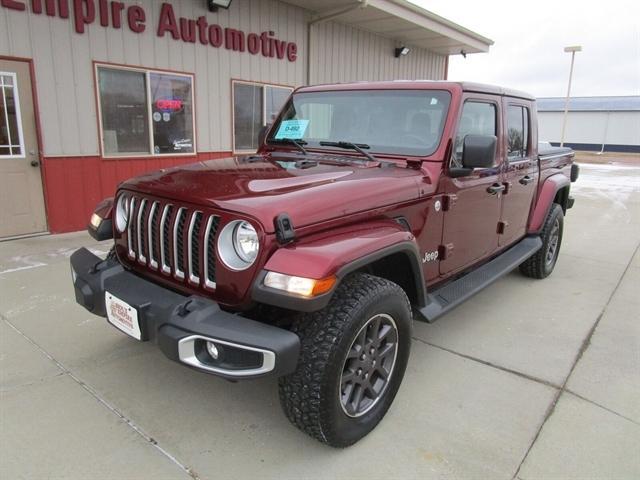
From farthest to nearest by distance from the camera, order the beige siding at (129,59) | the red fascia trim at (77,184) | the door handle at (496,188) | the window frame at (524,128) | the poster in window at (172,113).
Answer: the poster in window at (172,113)
the red fascia trim at (77,184)
the beige siding at (129,59)
the window frame at (524,128)
the door handle at (496,188)

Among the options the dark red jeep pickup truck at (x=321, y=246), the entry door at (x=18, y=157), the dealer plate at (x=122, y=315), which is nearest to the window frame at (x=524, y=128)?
the dark red jeep pickup truck at (x=321, y=246)

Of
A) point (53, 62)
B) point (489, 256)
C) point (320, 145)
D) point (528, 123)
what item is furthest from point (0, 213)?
point (528, 123)

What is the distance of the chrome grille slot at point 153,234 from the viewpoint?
8.24ft

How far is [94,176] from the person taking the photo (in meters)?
6.66

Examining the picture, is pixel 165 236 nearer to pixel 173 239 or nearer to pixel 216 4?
pixel 173 239

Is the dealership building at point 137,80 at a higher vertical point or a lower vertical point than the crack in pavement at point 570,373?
higher

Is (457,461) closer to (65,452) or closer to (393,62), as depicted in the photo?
(65,452)

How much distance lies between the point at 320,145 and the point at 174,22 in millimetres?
4842

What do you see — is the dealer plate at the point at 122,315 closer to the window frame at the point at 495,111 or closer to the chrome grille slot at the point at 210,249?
the chrome grille slot at the point at 210,249

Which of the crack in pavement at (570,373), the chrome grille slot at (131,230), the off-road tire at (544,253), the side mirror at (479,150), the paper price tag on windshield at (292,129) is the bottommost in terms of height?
the crack in pavement at (570,373)

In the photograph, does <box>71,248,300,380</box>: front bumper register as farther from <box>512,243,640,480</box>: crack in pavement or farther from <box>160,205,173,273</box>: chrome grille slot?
<box>512,243,640,480</box>: crack in pavement

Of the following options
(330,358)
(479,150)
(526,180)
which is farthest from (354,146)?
(526,180)

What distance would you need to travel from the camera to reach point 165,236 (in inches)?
96.3

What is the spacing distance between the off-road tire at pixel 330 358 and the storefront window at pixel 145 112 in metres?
5.64
